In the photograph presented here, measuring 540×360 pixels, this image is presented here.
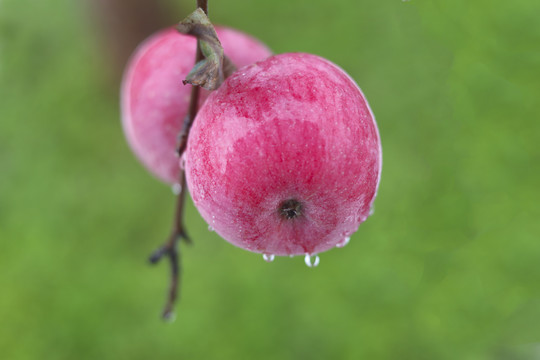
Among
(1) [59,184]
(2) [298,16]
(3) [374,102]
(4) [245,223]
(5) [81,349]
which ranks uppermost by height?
(4) [245,223]

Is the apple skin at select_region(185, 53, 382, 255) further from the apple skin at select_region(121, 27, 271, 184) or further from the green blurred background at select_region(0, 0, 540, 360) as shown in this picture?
the green blurred background at select_region(0, 0, 540, 360)

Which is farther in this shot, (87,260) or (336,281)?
(87,260)

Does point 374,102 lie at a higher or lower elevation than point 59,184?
higher

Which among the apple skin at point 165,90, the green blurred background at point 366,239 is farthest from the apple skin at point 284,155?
the green blurred background at point 366,239

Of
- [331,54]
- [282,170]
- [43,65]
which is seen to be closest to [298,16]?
[331,54]

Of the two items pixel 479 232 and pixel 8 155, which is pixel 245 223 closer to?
pixel 479 232

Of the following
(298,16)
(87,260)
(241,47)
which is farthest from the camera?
(298,16)

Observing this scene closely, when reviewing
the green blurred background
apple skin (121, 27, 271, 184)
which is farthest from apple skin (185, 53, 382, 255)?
the green blurred background
